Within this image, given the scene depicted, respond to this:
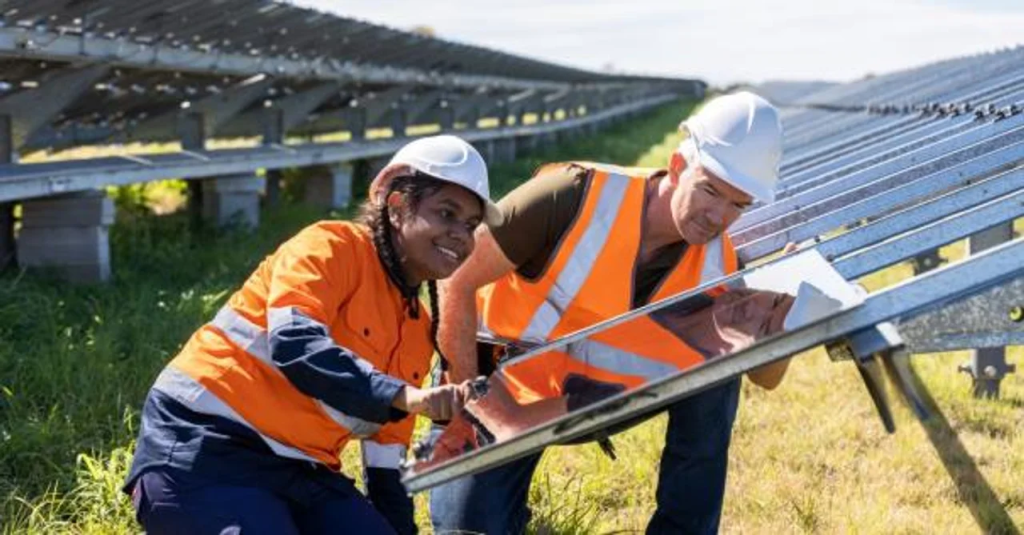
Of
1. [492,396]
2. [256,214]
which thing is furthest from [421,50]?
[492,396]

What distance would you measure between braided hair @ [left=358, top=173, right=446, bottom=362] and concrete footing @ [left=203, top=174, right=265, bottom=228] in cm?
603

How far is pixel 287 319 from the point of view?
2.29m

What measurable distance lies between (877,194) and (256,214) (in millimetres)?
6096

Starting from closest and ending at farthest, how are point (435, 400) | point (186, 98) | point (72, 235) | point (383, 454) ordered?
point (435, 400) → point (383, 454) → point (72, 235) → point (186, 98)

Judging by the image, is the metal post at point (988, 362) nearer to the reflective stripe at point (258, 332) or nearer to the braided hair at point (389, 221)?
the braided hair at point (389, 221)

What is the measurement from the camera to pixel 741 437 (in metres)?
4.33

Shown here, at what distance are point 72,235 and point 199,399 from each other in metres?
4.27

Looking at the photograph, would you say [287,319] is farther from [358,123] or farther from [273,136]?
[358,123]

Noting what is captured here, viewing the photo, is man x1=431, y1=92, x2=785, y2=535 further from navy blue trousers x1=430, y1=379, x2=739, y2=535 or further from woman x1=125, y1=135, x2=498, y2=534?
woman x1=125, y1=135, x2=498, y2=534

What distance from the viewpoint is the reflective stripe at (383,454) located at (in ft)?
9.11

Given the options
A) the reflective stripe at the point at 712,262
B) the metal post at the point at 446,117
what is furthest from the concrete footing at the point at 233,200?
the metal post at the point at 446,117

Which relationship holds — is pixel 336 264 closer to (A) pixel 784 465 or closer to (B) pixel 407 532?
(B) pixel 407 532

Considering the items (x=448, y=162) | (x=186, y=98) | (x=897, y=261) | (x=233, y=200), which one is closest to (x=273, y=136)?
(x=186, y=98)

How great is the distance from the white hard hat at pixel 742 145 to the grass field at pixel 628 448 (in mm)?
1158
